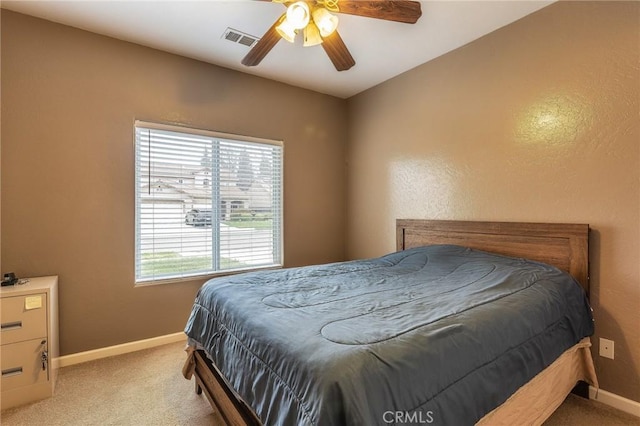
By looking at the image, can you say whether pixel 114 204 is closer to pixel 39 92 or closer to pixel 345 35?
pixel 39 92

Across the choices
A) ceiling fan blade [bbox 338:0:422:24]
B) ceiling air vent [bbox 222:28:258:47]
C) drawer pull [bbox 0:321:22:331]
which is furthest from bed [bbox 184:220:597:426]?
ceiling air vent [bbox 222:28:258:47]

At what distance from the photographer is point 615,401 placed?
75.7 inches

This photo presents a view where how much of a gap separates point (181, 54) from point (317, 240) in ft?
8.03

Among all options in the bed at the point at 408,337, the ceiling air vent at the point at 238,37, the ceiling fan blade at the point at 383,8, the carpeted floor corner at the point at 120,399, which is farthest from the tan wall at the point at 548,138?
the carpeted floor corner at the point at 120,399

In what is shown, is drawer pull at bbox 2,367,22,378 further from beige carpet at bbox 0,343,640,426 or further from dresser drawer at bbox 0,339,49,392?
beige carpet at bbox 0,343,640,426

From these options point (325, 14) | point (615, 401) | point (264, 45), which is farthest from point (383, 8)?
point (615, 401)

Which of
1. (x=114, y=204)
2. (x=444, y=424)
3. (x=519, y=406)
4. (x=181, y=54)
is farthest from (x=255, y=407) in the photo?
(x=181, y=54)

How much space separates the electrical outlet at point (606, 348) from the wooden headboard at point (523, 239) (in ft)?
1.12

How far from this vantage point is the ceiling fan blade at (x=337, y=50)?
1.89 metres

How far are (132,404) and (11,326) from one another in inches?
36.3

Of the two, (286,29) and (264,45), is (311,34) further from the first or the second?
(264,45)

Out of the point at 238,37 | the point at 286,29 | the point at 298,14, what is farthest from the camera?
the point at 238,37

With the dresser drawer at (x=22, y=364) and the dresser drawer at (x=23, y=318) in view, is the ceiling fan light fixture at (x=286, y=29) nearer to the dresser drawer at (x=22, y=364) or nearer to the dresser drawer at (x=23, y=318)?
the dresser drawer at (x=23, y=318)

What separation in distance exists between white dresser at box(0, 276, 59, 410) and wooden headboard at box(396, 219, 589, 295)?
10.1ft
